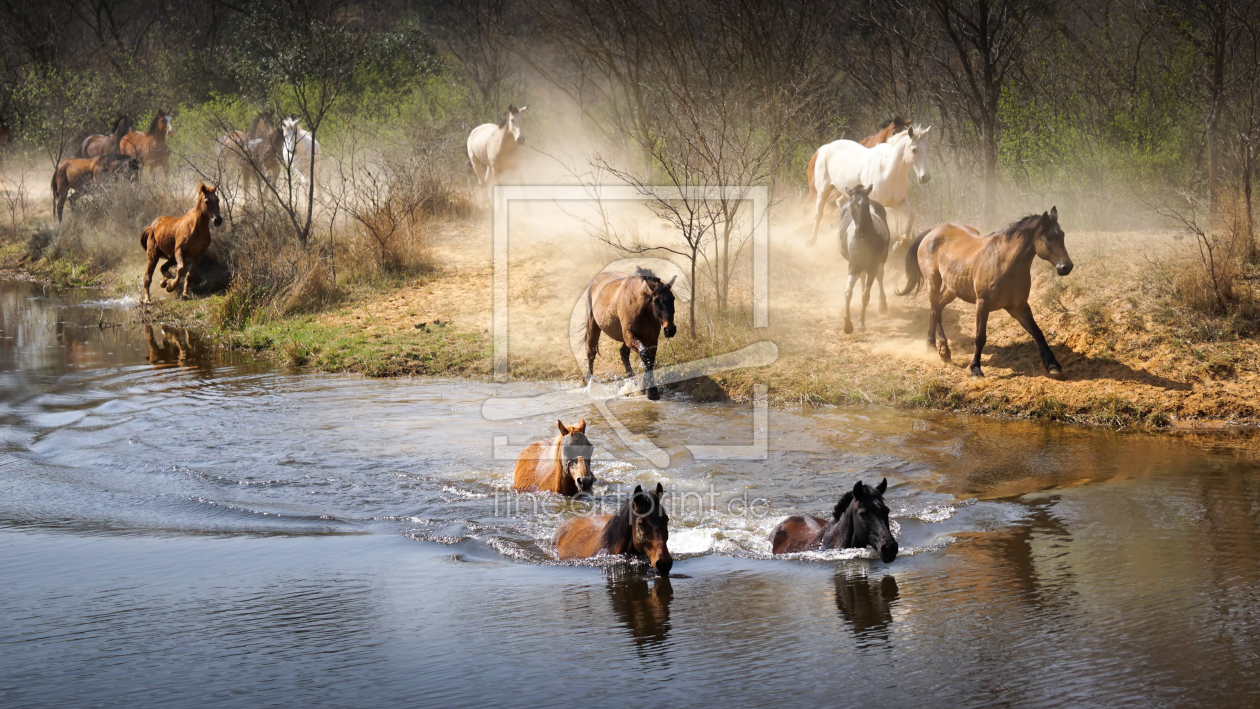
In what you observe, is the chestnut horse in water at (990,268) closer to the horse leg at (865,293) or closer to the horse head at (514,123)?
the horse leg at (865,293)

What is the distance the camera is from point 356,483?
8.70 m

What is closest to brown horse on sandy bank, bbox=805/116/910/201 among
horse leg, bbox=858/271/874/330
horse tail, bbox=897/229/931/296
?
horse leg, bbox=858/271/874/330

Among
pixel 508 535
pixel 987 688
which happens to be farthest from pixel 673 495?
pixel 987 688

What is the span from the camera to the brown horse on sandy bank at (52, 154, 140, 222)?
23.0 meters

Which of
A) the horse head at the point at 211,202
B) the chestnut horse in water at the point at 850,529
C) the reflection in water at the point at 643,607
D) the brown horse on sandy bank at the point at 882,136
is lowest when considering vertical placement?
the reflection in water at the point at 643,607

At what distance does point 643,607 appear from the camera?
6.04 metres

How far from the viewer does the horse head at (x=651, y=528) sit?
20.1ft

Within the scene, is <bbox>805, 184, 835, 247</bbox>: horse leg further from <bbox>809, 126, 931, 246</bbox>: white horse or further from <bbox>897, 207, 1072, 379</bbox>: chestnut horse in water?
<bbox>897, 207, 1072, 379</bbox>: chestnut horse in water

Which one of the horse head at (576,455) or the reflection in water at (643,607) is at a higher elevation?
the horse head at (576,455)

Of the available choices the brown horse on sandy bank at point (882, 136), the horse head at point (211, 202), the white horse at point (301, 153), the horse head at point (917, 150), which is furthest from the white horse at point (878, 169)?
the white horse at point (301, 153)

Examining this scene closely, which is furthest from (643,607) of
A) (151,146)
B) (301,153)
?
(151,146)

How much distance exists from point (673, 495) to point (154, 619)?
3.72 m

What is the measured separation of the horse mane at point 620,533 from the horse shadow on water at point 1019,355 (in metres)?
6.08

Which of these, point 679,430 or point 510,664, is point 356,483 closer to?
point 679,430
